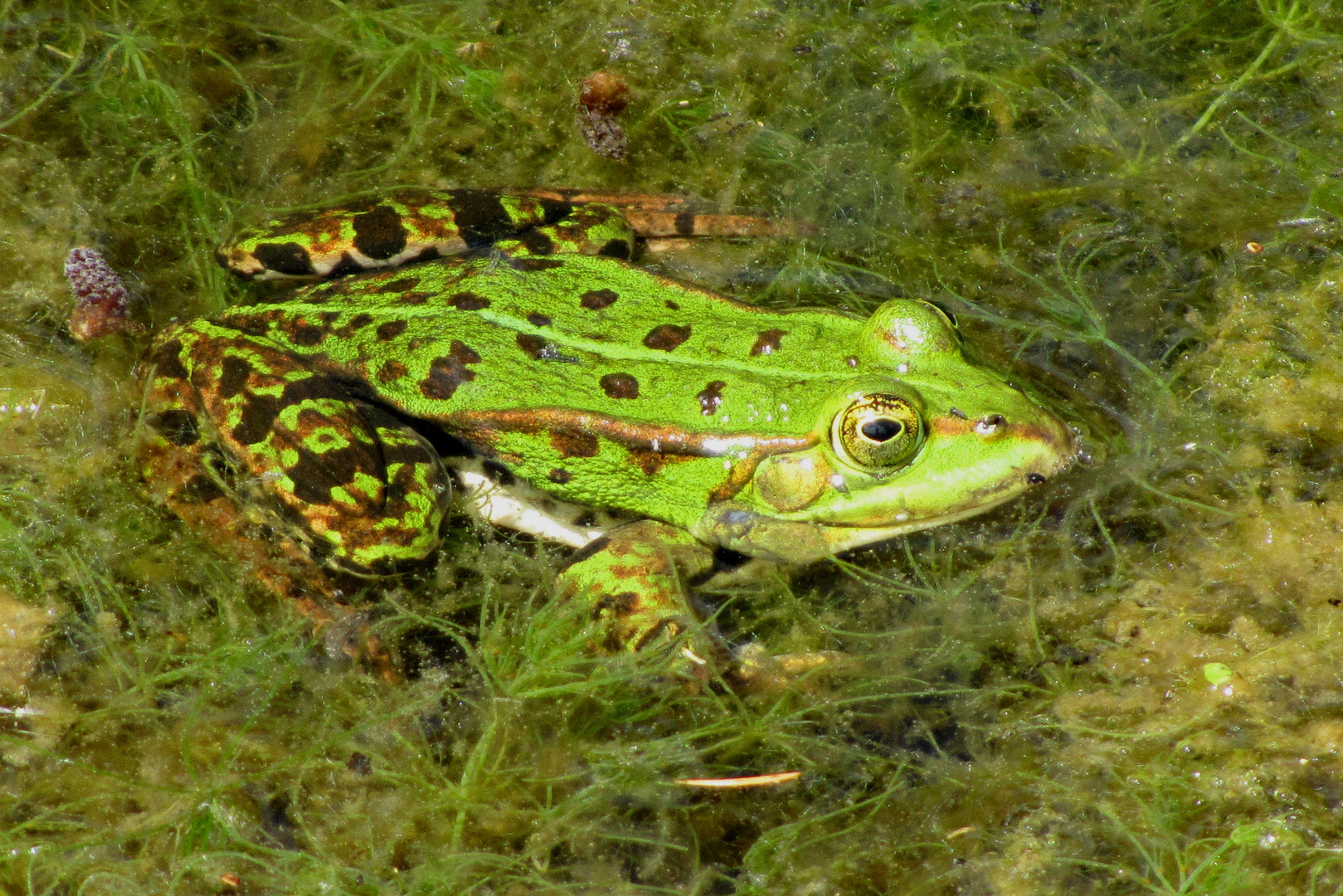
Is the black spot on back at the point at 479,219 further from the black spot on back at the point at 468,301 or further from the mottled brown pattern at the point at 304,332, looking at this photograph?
the mottled brown pattern at the point at 304,332

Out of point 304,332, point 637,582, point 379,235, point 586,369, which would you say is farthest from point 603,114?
point 637,582

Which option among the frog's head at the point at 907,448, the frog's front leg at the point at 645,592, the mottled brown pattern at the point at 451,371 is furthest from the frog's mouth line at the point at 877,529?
the mottled brown pattern at the point at 451,371

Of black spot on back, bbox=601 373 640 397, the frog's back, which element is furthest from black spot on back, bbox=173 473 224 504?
black spot on back, bbox=601 373 640 397

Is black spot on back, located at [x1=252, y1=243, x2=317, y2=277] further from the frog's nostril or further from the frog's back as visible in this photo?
the frog's nostril

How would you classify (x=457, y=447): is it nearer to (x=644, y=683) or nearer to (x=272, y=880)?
(x=644, y=683)

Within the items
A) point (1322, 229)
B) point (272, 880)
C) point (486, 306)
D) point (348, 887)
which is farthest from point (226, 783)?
point (1322, 229)

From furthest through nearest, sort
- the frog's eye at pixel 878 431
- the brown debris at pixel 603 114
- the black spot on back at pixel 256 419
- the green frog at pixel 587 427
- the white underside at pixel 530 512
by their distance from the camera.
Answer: the brown debris at pixel 603 114 < the white underside at pixel 530 512 < the black spot on back at pixel 256 419 < the green frog at pixel 587 427 < the frog's eye at pixel 878 431

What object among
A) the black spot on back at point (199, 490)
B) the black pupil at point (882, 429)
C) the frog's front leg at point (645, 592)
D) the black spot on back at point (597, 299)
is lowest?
the frog's front leg at point (645, 592)

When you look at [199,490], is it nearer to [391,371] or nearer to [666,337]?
[391,371]
